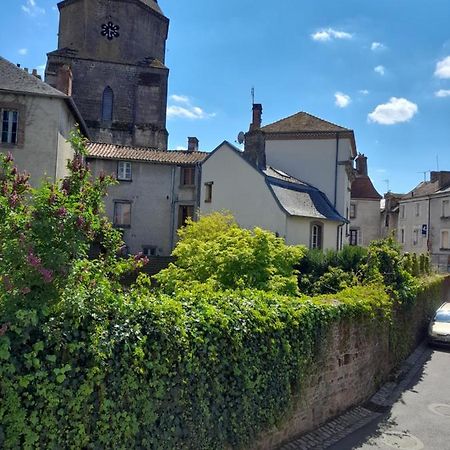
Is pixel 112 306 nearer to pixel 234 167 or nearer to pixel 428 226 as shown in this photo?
pixel 234 167

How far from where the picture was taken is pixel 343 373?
951cm

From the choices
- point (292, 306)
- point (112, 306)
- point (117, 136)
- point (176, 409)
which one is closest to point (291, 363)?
point (292, 306)

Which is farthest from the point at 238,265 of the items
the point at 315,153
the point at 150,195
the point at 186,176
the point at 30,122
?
the point at 315,153

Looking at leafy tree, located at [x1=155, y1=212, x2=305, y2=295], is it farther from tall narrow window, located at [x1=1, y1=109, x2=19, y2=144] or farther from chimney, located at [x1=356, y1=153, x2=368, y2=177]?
chimney, located at [x1=356, y1=153, x2=368, y2=177]

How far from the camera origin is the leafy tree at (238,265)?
1232 cm

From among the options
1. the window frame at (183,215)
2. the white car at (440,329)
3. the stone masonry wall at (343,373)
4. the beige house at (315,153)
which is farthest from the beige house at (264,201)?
the stone masonry wall at (343,373)

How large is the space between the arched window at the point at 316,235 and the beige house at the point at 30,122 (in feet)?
43.6

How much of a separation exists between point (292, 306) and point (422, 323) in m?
12.8

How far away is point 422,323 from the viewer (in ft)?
60.5

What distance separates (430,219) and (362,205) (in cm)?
659

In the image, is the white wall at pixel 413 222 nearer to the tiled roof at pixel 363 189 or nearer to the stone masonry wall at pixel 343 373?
the tiled roof at pixel 363 189

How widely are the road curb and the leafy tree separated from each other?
3376 mm

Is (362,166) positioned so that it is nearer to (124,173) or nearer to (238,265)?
(124,173)

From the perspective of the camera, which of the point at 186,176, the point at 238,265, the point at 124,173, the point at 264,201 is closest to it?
the point at 238,265
